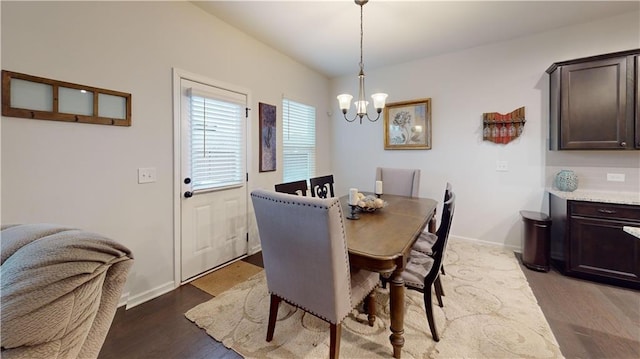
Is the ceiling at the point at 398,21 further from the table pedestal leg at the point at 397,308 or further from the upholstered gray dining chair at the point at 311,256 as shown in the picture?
the table pedestal leg at the point at 397,308

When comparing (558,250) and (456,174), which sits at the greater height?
(456,174)

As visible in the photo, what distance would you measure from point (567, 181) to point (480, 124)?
112cm

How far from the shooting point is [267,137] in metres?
3.39

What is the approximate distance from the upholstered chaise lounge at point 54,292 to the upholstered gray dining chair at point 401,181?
9.58ft

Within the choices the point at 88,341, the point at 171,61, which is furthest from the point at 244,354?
the point at 171,61

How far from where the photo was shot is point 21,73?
1590mm

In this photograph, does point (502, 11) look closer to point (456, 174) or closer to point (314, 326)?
point (456, 174)

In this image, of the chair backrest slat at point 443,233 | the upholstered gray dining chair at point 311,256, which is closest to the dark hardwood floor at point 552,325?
the upholstered gray dining chair at point 311,256

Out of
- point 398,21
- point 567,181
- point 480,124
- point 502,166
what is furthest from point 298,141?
point 567,181

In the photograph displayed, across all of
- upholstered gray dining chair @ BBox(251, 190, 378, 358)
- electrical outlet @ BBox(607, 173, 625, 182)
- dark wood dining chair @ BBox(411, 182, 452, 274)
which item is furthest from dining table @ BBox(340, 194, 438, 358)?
electrical outlet @ BBox(607, 173, 625, 182)

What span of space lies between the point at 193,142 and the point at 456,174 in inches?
132

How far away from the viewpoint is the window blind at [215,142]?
8.46 ft

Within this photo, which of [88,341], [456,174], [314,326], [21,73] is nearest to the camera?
[88,341]

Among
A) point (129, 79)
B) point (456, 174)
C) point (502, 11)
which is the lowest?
point (456, 174)
